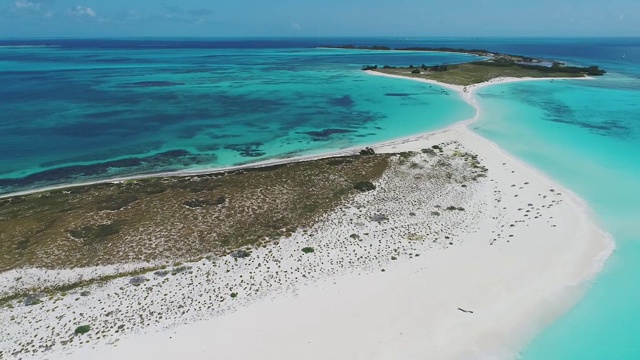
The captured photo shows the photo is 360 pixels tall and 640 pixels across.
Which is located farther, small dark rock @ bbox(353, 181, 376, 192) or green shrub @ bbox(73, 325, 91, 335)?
small dark rock @ bbox(353, 181, 376, 192)

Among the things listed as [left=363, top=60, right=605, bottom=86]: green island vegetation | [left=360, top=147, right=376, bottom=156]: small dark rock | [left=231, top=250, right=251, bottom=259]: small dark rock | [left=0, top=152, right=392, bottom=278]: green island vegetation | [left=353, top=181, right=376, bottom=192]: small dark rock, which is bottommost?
[left=231, top=250, right=251, bottom=259]: small dark rock

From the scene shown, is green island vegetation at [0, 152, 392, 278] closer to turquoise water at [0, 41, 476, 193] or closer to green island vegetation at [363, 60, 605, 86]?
turquoise water at [0, 41, 476, 193]

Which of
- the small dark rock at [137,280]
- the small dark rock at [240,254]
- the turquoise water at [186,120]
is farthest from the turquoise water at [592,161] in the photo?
the small dark rock at [137,280]

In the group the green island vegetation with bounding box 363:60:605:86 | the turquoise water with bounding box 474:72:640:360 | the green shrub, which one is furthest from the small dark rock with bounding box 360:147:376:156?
the green island vegetation with bounding box 363:60:605:86

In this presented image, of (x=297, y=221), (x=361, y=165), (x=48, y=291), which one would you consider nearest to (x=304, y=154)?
(x=361, y=165)

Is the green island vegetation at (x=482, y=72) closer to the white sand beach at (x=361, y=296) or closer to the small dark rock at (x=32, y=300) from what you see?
the white sand beach at (x=361, y=296)

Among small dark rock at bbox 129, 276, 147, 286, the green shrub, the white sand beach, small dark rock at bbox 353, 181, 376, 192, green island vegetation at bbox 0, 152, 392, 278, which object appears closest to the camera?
the white sand beach
